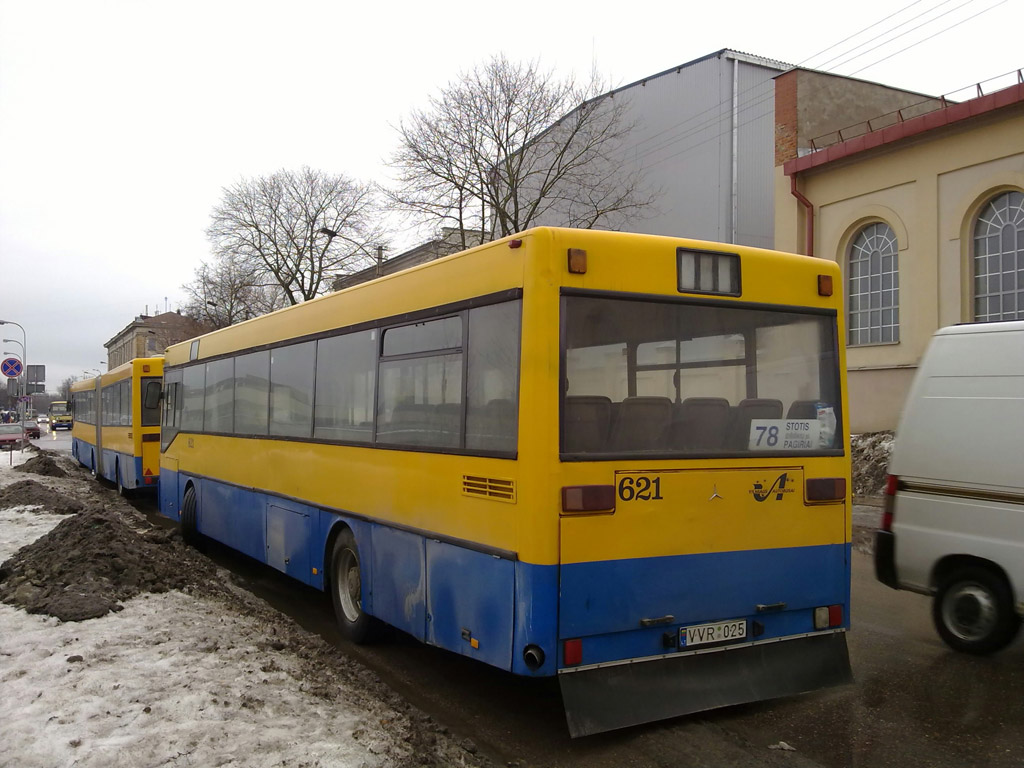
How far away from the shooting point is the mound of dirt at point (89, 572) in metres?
7.00

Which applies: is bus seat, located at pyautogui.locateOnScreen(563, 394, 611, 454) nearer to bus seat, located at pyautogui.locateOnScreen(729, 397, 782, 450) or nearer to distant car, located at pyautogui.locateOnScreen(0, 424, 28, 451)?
bus seat, located at pyautogui.locateOnScreen(729, 397, 782, 450)

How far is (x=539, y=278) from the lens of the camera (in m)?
4.73

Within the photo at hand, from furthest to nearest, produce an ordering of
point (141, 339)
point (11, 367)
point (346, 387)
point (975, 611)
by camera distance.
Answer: point (141, 339) < point (11, 367) < point (346, 387) < point (975, 611)

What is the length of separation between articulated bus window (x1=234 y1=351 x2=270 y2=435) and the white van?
6285 mm

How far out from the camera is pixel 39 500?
49.4 ft

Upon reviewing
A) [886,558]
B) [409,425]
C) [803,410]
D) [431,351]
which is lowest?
[886,558]

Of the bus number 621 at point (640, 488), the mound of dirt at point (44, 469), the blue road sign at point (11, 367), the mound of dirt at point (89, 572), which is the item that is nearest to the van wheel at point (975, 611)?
the bus number 621 at point (640, 488)

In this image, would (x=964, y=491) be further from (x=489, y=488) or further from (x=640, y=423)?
(x=489, y=488)

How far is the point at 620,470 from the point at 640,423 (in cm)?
32

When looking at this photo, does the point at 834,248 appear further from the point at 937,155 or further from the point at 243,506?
the point at 243,506

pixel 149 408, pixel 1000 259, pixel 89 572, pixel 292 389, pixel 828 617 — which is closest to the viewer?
pixel 828 617

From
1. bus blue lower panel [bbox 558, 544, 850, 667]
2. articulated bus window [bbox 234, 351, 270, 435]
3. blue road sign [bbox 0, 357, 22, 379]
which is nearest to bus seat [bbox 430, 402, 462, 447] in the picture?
bus blue lower panel [bbox 558, 544, 850, 667]

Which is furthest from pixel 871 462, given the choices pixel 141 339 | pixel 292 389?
pixel 141 339

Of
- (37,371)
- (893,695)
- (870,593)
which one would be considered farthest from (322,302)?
(37,371)
